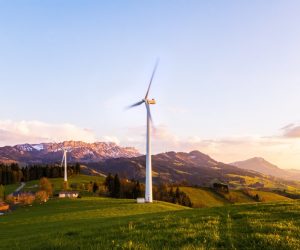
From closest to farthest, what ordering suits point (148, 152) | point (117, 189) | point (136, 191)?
point (148, 152)
point (136, 191)
point (117, 189)

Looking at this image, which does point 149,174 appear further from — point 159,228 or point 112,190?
point 112,190

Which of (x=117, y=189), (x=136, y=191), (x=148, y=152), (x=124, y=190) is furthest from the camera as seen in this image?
(x=117, y=189)

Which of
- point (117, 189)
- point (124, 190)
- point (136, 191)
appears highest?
point (117, 189)

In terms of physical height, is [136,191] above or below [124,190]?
below

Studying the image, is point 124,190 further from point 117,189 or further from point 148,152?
point 148,152

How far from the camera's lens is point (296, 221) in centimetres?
2241

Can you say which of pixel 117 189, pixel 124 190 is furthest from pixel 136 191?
pixel 117 189

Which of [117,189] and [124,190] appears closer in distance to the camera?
[124,190]

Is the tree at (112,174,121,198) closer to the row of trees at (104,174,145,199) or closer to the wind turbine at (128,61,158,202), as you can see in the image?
the row of trees at (104,174,145,199)

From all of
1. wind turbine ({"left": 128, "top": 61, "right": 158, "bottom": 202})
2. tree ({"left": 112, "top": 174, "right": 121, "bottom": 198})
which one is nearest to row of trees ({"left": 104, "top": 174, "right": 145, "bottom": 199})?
tree ({"left": 112, "top": 174, "right": 121, "bottom": 198})

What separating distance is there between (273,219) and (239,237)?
688cm

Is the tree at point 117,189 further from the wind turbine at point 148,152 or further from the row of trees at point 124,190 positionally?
the wind turbine at point 148,152

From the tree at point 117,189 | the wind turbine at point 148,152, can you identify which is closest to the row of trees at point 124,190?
the tree at point 117,189

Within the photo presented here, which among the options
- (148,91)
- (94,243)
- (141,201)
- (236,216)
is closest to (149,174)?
(141,201)
